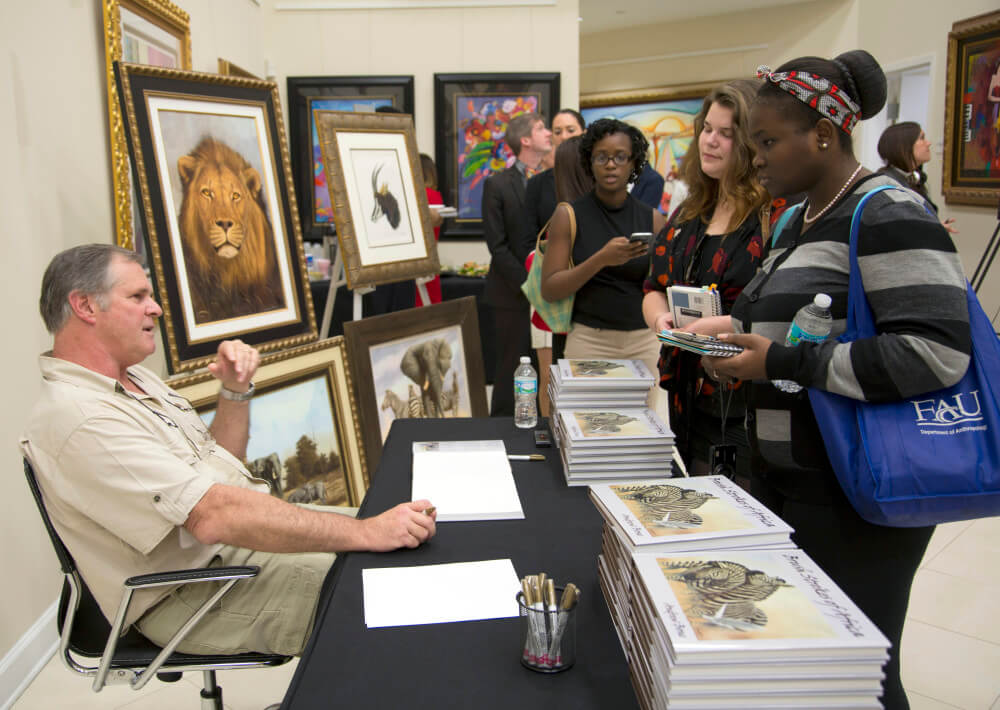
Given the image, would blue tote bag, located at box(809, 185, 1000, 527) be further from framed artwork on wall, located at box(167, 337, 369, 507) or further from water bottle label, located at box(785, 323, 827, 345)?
framed artwork on wall, located at box(167, 337, 369, 507)

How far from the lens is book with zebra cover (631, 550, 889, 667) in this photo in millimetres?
789

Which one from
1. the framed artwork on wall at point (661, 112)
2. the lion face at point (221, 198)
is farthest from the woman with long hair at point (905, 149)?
the framed artwork on wall at point (661, 112)

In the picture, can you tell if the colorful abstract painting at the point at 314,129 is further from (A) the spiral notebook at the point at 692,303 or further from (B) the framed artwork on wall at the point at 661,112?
(B) the framed artwork on wall at the point at 661,112

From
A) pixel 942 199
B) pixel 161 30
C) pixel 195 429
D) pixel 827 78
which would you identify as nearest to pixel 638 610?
pixel 827 78

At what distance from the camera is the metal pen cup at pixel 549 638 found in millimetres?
994

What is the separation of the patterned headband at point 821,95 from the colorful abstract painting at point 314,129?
16.4 ft

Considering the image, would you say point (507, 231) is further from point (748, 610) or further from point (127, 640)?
point (748, 610)

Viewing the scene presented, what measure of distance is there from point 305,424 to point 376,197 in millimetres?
1077

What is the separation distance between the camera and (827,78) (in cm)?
128

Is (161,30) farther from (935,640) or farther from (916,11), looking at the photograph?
(916,11)

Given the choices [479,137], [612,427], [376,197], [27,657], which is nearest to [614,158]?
[376,197]

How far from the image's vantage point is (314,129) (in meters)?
6.13

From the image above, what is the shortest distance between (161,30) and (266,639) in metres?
2.90

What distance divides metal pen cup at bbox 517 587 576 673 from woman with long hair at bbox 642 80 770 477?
37.0 inches
